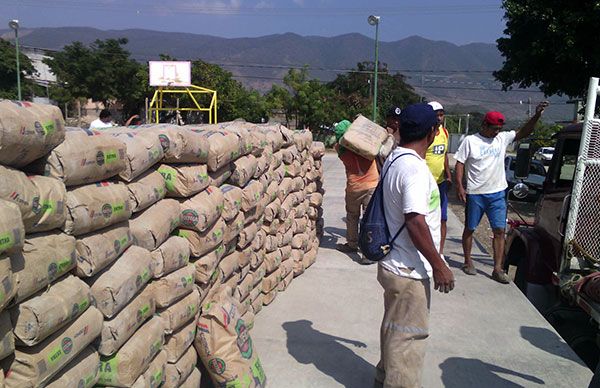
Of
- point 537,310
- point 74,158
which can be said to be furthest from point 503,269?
point 74,158

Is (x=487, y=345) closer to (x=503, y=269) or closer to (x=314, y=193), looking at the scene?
(x=503, y=269)

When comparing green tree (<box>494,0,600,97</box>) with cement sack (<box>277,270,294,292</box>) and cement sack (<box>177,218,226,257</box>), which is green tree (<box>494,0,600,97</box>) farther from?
cement sack (<box>177,218,226,257</box>)

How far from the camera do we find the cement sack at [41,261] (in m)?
1.89

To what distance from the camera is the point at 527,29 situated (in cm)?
1463

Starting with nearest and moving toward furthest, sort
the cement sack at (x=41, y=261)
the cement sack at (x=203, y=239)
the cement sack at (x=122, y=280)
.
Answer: the cement sack at (x=41, y=261)
the cement sack at (x=122, y=280)
the cement sack at (x=203, y=239)

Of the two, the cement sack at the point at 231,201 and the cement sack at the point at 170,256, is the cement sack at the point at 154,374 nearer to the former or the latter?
the cement sack at the point at 170,256

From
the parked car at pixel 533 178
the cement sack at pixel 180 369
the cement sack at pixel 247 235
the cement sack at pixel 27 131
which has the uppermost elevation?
the cement sack at pixel 27 131

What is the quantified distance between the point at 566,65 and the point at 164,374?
1381cm

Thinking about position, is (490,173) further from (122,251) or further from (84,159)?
(84,159)

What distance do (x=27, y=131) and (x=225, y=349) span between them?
6.01ft

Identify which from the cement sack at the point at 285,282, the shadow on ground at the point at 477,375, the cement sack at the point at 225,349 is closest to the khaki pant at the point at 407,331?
the shadow on ground at the point at 477,375

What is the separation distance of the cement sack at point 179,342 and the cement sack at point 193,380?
18 centimetres

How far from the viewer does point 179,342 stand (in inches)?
121

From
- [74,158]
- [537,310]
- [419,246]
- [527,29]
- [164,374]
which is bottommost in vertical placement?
[537,310]
